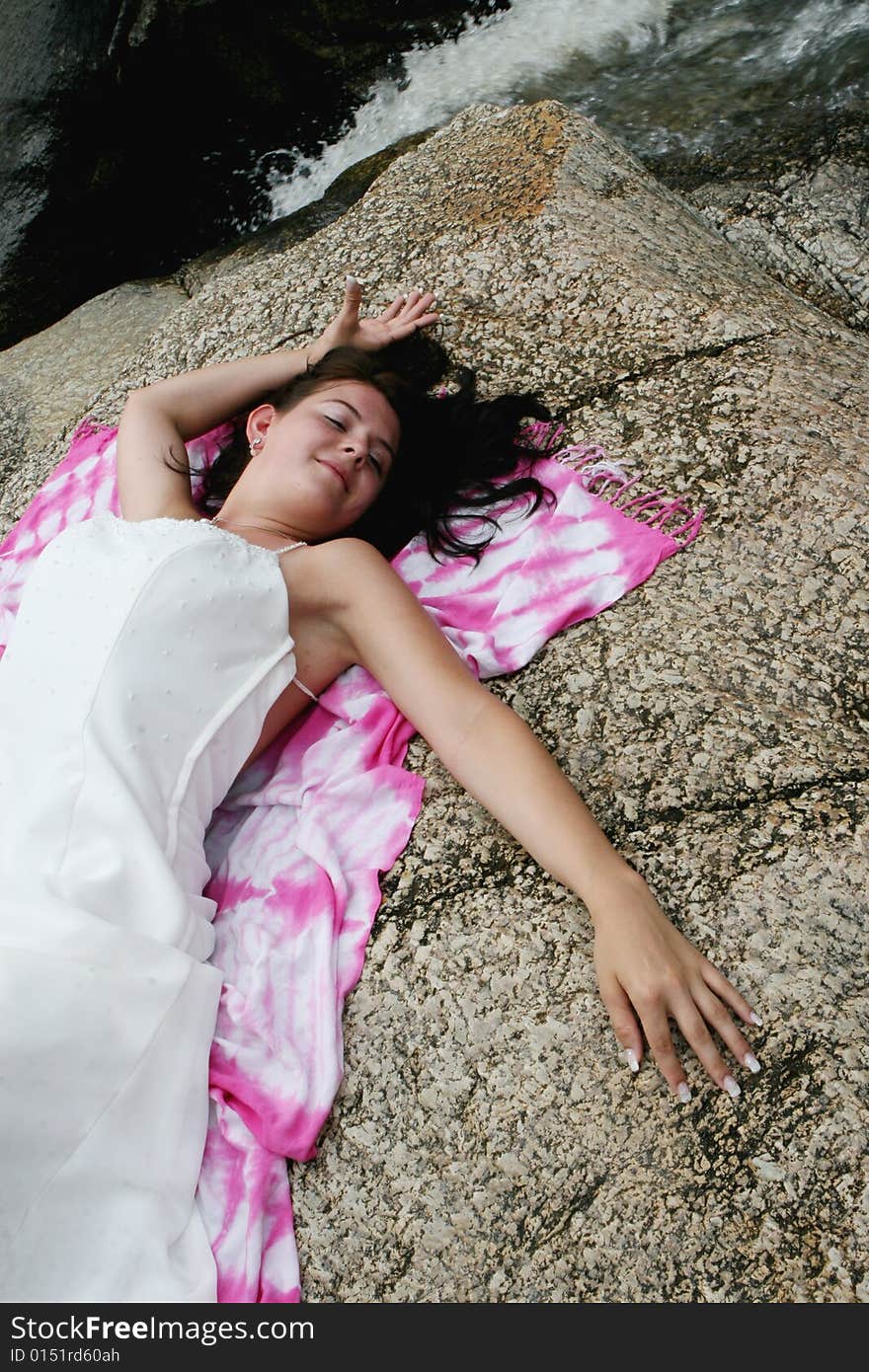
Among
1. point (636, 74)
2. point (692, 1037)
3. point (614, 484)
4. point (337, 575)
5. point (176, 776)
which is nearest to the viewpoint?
point (692, 1037)

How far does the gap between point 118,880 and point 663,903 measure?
1073 mm

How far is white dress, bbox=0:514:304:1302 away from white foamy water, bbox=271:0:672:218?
472cm

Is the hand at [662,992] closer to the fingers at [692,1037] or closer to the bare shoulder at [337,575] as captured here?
the fingers at [692,1037]

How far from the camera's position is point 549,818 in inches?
87.9

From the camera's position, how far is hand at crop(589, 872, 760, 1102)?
198 cm

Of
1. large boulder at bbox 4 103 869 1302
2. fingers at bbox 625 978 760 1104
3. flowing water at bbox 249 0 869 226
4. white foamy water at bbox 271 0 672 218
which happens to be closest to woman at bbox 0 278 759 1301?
fingers at bbox 625 978 760 1104

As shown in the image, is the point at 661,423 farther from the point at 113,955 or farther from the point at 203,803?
the point at 113,955

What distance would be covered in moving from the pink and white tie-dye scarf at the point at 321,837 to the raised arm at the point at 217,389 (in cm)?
34

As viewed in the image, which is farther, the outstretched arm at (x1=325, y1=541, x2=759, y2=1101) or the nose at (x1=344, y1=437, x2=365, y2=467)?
the nose at (x1=344, y1=437, x2=365, y2=467)

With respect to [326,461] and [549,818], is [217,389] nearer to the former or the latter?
[326,461]

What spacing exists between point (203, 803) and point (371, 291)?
7.02 feet

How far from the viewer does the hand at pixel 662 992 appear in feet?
6.49

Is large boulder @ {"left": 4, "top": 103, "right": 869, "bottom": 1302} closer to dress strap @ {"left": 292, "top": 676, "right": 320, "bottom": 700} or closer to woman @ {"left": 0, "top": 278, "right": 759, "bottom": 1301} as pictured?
woman @ {"left": 0, "top": 278, "right": 759, "bottom": 1301}

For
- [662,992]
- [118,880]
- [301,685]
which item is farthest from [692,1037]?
[301,685]
